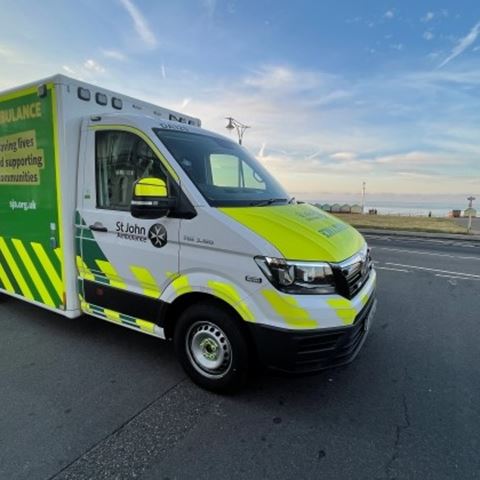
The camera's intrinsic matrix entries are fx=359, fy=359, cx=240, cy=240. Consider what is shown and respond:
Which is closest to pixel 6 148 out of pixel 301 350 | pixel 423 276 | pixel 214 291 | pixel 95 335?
pixel 95 335

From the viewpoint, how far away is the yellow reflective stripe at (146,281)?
10.8 feet

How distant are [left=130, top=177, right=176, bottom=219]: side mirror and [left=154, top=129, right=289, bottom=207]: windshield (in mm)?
288

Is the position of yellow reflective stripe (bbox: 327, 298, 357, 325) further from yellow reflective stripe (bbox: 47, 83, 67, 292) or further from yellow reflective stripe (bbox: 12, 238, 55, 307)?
yellow reflective stripe (bbox: 12, 238, 55, 307)

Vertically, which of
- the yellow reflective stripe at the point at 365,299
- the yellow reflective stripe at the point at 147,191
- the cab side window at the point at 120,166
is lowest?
the yellow reflective stripe at the point at 365,299

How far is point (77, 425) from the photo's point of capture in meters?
2.68

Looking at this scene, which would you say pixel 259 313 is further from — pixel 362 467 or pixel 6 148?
pixel 6 148

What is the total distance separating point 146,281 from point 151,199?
0.87 meters

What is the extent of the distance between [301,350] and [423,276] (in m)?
6.37

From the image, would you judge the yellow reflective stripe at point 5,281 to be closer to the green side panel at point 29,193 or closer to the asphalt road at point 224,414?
the green side panel at point 29,193

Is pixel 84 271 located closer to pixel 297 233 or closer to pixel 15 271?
pixel 15 271

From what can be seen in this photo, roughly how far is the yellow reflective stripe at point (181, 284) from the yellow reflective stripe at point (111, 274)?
68cm

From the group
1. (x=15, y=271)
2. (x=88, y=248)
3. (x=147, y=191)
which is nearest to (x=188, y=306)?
(x=147, y=191)

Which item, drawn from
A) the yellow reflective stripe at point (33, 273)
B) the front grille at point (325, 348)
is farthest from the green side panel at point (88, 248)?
the front grille at point (325, 348)

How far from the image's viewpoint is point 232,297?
2809 millimetres
